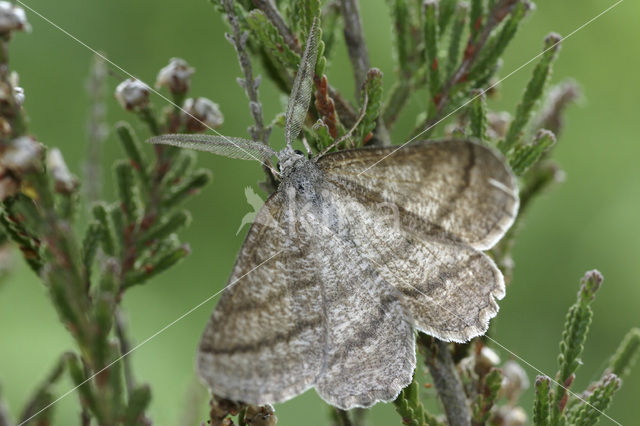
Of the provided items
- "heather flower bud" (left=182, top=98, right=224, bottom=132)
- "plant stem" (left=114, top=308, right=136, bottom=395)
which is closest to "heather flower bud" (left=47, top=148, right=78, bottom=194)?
"plant stem" (left=114, top=308, right=136, bottom=395)

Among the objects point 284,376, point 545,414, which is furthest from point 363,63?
point 545,414

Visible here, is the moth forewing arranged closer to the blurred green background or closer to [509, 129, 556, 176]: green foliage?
[509, 129, 556, 176]: green foliage

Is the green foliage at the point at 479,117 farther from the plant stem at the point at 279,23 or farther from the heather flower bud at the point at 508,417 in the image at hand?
the heather flower bud at the point at 508,417

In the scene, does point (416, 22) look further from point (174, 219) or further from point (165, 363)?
point (165, 363)

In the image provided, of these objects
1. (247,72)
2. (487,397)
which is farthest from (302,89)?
(487,397)

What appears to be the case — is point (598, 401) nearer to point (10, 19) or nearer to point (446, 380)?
point (446, 380)

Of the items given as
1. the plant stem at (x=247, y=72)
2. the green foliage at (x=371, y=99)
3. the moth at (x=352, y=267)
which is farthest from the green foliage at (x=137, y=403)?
the green foliage at (x=371, y=99)
